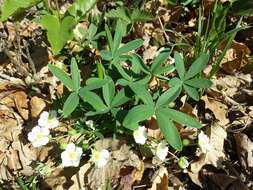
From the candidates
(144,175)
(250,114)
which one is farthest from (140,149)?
(250,114)

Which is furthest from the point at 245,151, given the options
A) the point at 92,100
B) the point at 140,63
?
the point at 92,100

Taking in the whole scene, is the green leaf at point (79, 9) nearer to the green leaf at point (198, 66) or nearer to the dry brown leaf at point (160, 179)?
the green leaf at point (198, 66)

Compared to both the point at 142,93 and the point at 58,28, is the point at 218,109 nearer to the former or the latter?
the point at 142,93

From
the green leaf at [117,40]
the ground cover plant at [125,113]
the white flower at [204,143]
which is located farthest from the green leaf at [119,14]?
the white flower at [204,143]

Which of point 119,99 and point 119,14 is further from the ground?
point 119,14

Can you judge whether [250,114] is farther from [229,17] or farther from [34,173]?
[34,173]

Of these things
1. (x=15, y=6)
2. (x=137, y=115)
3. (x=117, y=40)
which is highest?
(x=15, y=6)
